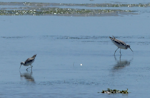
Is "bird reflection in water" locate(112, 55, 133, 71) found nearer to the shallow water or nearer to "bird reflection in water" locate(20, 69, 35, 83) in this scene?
the shallow water

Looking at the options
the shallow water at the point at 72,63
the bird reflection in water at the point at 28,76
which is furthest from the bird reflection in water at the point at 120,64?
the bird reflection in water at the point at 28,76

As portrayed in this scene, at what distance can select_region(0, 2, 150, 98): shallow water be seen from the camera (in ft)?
44.1

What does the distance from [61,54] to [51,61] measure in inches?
71.1

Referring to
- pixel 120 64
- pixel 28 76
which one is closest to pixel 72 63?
pixel 120 64

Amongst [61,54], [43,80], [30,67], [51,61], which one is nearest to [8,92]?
[43,80]

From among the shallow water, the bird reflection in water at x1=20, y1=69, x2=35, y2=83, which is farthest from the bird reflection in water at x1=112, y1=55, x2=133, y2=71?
the bird reflection in water at x1=20, y1=69, x2=35, y2=83

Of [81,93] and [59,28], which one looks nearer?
[81,93]

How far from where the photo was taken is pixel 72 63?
17984mm

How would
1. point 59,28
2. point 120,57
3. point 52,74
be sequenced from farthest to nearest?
point 59,28
point 120,57
point 52,74

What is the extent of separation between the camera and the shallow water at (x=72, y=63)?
13.5m

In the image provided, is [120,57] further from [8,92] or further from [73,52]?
[8,92]

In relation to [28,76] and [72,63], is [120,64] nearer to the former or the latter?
[72,63]

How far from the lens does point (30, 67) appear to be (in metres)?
17.4

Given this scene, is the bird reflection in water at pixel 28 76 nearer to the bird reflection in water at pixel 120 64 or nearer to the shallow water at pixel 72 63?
the shallow water at pixel 72 63
